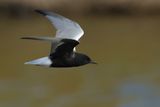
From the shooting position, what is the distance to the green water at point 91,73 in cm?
808

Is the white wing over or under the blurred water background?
over

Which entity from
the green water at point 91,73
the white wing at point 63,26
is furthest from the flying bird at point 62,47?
the green water at point 91,73

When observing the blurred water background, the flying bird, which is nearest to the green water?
the blurred water background

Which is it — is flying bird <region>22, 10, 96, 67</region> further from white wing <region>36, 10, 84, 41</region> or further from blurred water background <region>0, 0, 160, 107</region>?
blurred water background <region>0, 0, 160, 107</region>

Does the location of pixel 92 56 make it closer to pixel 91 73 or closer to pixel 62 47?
pixel 91 73

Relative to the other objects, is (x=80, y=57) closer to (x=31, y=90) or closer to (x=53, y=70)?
(x=31, y=90)

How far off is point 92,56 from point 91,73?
3.37ft

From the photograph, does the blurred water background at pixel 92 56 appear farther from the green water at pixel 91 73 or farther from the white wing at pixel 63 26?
the white wing at pixel 63 26

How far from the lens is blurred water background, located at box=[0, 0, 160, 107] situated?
8.16 m

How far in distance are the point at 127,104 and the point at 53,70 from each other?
6.45 feet

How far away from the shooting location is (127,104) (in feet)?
25.7

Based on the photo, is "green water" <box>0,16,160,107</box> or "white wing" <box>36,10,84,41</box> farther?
"green water" <box>0,16,160,107</box>

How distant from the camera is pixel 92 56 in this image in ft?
33.8

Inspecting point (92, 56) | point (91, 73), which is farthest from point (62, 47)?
point (92, 56)
